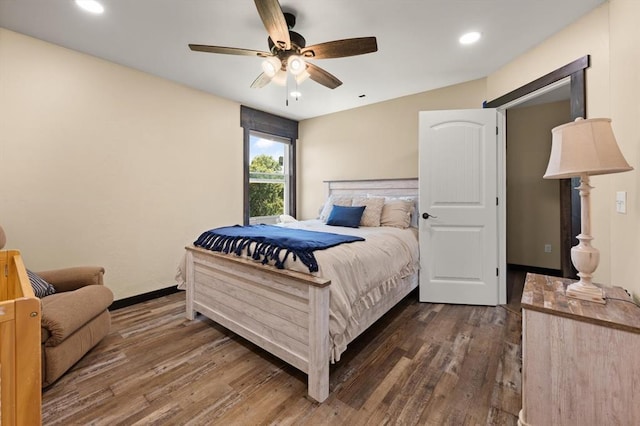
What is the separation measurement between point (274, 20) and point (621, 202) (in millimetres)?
2394

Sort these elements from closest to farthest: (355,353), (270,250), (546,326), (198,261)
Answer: (546,326) < (270,250) < (355,353) < (198,261)

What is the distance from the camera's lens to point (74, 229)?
266 cm

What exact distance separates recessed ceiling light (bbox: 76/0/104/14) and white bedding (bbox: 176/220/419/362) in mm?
2301

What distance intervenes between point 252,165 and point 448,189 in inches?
114

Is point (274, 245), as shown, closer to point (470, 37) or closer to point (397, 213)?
point (397, 213)

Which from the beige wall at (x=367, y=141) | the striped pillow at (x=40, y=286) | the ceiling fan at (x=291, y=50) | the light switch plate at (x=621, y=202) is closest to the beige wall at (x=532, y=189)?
the beige wall at (x=367, y=141)

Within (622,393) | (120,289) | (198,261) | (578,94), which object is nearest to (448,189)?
(578,94)

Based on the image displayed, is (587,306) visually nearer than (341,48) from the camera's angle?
Yes

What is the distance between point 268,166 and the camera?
466 centimetres

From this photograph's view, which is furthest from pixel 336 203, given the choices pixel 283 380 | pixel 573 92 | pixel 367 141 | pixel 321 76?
pixel 573 92

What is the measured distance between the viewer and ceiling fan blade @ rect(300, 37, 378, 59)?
6.04ft

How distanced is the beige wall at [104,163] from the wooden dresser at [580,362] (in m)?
3.48

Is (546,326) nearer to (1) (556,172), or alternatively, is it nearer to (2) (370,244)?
(1) (556,172)

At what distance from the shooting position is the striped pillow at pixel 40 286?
192 cm
